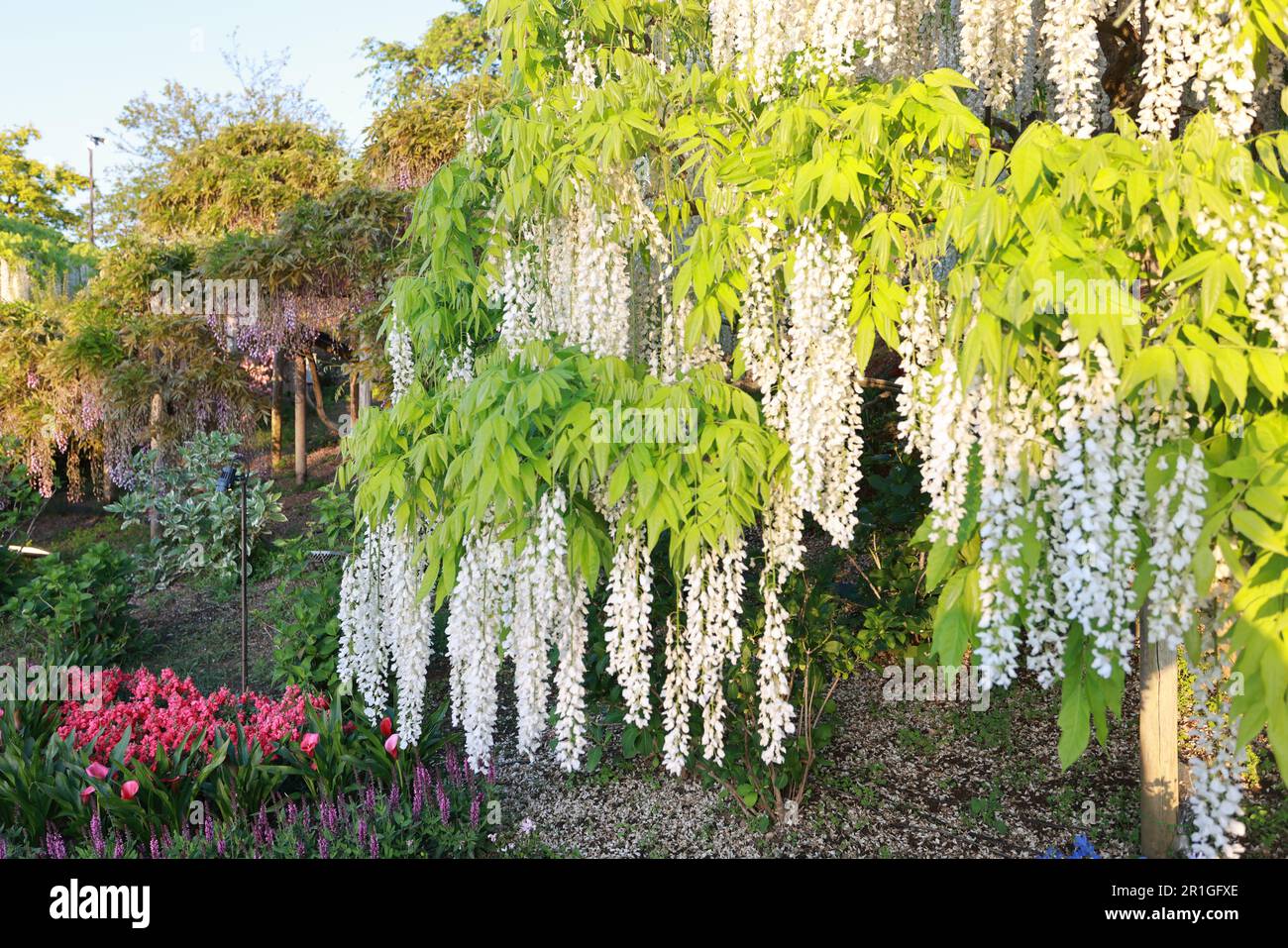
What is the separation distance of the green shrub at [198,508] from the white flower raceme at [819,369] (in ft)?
18.7

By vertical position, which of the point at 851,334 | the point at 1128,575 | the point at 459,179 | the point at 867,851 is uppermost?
Result: the point at 459,179

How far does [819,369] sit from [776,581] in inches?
34.3

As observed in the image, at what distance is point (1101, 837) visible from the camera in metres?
3.77

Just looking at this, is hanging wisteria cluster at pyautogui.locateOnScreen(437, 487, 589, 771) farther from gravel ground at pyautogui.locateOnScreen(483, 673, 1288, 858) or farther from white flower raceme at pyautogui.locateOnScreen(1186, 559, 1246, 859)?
white flower raceme at pyautogui.locateOnScreen(1186, 559, 1246, 859)

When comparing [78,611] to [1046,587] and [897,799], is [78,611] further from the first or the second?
[1046,587]

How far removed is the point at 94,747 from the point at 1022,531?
3.85 meters

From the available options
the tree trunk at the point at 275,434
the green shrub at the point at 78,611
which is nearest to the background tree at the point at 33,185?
the tree trunk at the point at 275,434

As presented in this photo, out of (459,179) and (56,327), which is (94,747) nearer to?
(459,179)

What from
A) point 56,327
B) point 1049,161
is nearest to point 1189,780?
point 1049,161

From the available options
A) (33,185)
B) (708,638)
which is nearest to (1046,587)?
(708,638)

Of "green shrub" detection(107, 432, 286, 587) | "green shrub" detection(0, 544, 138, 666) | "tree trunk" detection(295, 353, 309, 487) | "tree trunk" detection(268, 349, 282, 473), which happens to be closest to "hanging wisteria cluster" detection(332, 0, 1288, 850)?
"green shrub" detection(0, 544, 138, 666)

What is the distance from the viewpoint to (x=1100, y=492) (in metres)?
2.20

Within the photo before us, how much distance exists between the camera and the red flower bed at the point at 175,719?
393 centimetres

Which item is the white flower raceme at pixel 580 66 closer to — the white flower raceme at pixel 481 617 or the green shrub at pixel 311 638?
the white flower raceme at pixel 481 617
